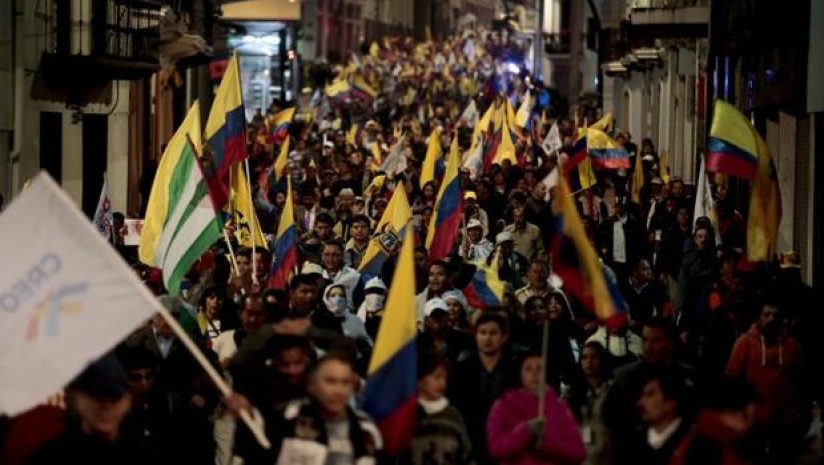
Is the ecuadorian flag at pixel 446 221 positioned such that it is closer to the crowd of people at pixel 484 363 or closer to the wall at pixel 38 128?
the crowd of people at pixel 484 363

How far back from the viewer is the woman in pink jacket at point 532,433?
957 cm

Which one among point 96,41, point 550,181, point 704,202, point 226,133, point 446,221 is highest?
point 96,41

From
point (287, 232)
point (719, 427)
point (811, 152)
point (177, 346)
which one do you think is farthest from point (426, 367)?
point (811, 152)

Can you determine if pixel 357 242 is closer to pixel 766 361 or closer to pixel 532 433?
pixel 766 361

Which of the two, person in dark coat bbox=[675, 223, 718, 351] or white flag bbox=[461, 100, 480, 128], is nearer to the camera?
person in dark coat bbox=[675, 223, 718, 351]

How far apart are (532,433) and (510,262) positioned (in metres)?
9.34

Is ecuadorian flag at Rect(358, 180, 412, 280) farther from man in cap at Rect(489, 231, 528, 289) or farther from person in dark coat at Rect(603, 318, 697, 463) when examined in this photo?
person in dark coat at Rect(603, 318, 697, 463)

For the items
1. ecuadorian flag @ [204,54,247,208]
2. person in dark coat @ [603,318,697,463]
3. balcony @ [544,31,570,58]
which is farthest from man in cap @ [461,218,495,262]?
balcony @ [544,31,570,58]

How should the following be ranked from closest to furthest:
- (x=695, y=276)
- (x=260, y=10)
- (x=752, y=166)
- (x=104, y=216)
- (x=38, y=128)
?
(x=752, y=166) < (x=695, y=276) < (x=104, y=216) < (x=38, y=128) < (x=260, y=10)

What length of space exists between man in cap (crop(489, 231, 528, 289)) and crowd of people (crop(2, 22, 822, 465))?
1.0 inches

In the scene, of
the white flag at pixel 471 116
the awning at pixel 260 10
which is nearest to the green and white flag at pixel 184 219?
the white flag at pixel 471 116

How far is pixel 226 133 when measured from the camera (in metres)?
17.9

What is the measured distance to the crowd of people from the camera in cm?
930

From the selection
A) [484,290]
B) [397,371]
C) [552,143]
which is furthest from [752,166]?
[552,143]
